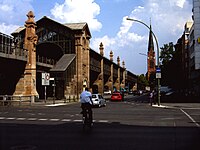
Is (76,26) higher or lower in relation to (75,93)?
higher

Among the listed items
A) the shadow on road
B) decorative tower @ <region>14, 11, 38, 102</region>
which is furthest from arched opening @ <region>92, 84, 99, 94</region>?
the shadow on road

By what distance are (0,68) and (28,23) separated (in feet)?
25.8

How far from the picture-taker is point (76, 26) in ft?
193

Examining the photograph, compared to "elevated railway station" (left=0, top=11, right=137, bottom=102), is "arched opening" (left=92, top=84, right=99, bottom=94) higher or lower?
lower

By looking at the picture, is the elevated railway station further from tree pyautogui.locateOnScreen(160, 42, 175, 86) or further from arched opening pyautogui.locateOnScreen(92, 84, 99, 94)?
tree pyautogui.locateOnScreen(160, 42, 175, 86)

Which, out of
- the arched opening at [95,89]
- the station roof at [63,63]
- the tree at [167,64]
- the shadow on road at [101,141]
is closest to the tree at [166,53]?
the tree at [167,64]

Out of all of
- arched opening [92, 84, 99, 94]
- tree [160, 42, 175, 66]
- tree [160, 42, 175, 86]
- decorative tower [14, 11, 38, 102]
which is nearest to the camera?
decorative tower [14, 11, 38, 102]

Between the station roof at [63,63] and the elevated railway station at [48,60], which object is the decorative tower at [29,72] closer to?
the elevated railway station at [48,60]

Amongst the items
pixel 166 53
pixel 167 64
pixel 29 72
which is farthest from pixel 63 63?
pixel 166 53

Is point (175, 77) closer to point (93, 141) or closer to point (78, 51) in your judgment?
point (78, 51)

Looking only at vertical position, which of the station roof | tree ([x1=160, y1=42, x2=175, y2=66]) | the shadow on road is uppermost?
tree ([x1=160, y1=42, x2=175, y2=66])

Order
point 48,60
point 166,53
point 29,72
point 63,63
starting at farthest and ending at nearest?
point 166,53, point 63,63, point 48,60, point 29,72

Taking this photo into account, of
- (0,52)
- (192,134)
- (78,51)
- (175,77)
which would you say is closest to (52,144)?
(192,134)

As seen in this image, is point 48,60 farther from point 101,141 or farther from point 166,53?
point 101,141
